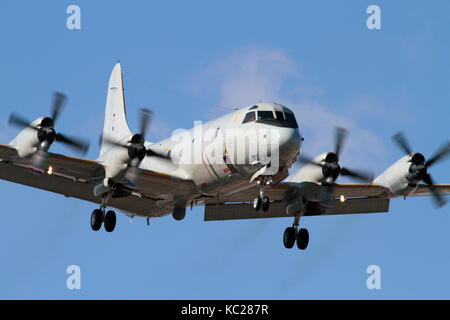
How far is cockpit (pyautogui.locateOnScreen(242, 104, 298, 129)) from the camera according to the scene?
28047 mm

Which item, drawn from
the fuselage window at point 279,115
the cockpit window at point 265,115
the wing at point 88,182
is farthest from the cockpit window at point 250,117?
the wing at point 88,182

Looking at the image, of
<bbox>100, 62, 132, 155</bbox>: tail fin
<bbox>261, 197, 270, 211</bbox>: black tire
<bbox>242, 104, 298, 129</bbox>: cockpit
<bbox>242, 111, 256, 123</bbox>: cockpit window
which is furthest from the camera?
<bbox>100, 62, 132, 155</bbox>: tail fin

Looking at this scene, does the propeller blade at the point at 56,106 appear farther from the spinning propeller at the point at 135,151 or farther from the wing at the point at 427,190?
the wing at the point at 427,190

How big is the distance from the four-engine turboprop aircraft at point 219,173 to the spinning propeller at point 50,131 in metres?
0.04

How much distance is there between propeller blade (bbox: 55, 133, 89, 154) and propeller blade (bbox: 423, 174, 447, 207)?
13478 millimetres

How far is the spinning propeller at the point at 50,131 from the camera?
95.4 feet

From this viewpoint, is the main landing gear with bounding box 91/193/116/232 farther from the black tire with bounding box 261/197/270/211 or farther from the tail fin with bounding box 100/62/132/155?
the black tire with bounding box 261/197/270/211

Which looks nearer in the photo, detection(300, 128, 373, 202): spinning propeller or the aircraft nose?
the aircraft nose

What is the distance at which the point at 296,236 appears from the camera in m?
33.9

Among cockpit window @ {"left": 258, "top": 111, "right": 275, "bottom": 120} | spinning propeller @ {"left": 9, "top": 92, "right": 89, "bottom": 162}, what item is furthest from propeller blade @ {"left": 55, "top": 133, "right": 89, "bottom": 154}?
cockpit window @ {"left": 258, "top": 111, "right": 275, "bottom": 120}

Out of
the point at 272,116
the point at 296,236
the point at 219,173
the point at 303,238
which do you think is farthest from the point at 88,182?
the point at 303,238

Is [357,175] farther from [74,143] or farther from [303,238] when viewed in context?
[74,143]

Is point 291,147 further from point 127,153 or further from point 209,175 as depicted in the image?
point 127,153

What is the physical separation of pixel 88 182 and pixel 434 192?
14135 mm
